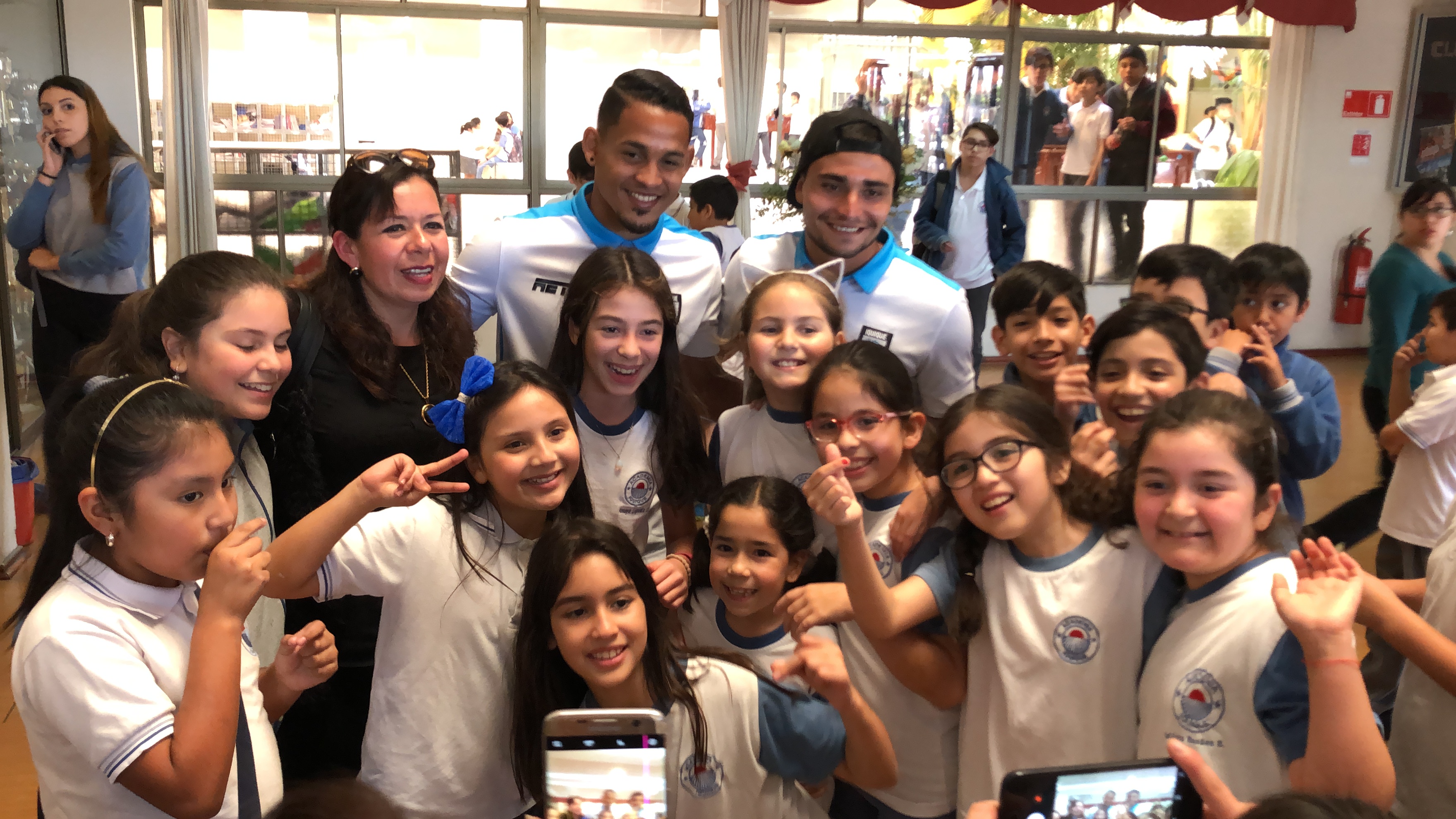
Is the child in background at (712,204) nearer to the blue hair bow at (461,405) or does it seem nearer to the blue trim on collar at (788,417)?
the blue trim on collar at (788,417)

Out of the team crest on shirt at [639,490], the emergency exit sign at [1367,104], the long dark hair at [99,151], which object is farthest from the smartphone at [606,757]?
the emergency exit sign at [1367,104]

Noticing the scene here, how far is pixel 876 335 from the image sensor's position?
8.07 feet

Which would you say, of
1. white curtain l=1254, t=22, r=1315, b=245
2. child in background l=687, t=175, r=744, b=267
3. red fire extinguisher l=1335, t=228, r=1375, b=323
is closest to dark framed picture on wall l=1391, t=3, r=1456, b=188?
red fire extinguisher l=1335, t=228, r=1375, b=323

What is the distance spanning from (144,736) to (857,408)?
4.07 ft

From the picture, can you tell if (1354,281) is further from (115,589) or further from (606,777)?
(115,589)

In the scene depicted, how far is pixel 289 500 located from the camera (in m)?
2.01

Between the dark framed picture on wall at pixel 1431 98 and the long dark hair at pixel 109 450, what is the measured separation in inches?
391

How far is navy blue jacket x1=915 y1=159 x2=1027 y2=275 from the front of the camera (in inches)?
261

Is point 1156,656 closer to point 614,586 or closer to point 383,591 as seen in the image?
point 614,586

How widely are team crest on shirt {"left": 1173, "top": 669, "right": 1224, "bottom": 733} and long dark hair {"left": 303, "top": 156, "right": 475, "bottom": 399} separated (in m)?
1.45

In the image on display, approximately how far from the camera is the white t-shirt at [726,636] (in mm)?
1855

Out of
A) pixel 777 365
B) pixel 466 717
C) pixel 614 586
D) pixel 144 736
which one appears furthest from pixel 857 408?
pixel 144 736

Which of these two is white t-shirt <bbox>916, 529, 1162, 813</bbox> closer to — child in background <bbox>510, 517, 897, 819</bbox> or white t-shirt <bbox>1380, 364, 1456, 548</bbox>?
child in background <bbox>510, 517, 897, 819</bbox>

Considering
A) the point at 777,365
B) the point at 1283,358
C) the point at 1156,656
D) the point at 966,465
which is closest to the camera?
the point at 1156,656
